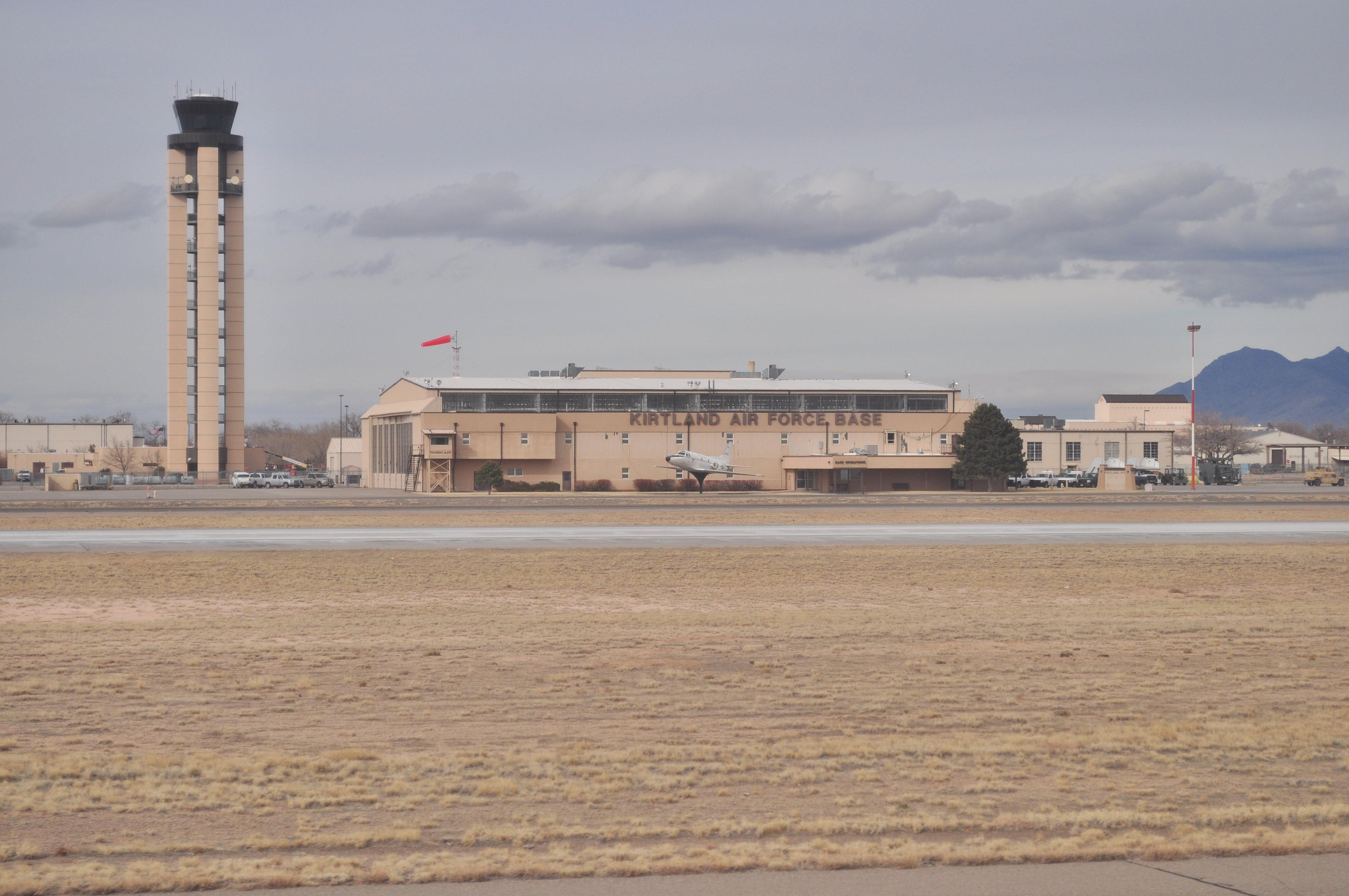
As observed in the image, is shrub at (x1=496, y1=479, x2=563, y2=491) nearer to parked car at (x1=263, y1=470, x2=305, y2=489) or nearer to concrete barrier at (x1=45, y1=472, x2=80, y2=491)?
parked car at (x1=263, y1=470, x2=305, y2=489)

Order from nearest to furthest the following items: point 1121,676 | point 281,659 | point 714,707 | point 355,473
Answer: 1. point 714,707
2. point 1121,676
3. point 281,659
4. point 355,473

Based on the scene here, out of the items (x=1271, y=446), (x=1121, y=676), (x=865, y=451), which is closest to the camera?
(x=1121, y=676)

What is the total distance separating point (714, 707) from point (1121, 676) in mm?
6468

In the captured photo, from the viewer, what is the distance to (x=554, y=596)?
26.7 meters

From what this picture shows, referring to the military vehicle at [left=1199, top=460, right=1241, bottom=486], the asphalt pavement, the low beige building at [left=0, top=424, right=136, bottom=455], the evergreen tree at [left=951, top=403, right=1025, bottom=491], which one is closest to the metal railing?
the low beige building at [left=0, top=424, right=136, bottom=455]

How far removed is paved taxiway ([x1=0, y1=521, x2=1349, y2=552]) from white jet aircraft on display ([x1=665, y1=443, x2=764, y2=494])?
40264 mm

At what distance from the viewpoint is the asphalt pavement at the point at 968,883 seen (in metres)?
8.48

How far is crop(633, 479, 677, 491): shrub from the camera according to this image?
95.4 meters

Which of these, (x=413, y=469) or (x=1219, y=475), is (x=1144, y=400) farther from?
(x=413, y=469)

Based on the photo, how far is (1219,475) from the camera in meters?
113

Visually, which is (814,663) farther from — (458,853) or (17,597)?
(17,597)

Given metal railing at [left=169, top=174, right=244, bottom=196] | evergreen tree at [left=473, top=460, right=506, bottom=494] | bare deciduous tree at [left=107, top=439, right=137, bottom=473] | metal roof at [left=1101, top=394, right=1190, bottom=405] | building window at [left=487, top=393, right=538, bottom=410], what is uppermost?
metal railing at [left=169, top=174, right=244, bottom=196]

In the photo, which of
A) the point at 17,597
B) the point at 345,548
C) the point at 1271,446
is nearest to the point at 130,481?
the point at 345,548

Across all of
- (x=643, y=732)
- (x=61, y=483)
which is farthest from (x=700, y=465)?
(x=643, y=732)
